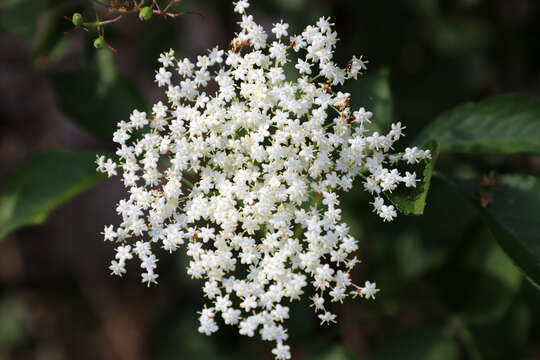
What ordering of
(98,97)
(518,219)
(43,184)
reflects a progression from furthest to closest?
(98,97), (43,184), (518,219)

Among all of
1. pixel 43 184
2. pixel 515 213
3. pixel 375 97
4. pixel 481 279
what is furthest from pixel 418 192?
pixel 43 184

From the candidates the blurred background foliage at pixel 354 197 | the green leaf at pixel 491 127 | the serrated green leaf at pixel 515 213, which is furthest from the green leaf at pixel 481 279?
the green leaf at pixel 491 127

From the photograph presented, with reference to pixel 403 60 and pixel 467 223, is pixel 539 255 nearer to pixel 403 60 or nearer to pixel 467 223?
pixel 467 223

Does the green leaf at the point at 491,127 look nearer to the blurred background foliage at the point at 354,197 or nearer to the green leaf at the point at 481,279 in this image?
the blurred background foliage at the point at 354,197

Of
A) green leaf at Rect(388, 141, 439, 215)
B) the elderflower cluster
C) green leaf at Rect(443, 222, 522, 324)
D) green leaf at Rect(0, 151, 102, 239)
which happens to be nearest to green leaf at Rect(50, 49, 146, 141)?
green leaf at Rect(0, 151, 102, 239)

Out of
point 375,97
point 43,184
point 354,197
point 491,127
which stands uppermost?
point 354,197

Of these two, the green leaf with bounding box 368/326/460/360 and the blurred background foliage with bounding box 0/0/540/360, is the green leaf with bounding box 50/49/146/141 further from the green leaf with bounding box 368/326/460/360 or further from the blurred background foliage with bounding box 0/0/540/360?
the green leaf with bounding box 368/326/460/360

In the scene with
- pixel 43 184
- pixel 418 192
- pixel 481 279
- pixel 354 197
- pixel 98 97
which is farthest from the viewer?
pixel 354 197

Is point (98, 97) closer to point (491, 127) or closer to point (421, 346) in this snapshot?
point (491, 127)
